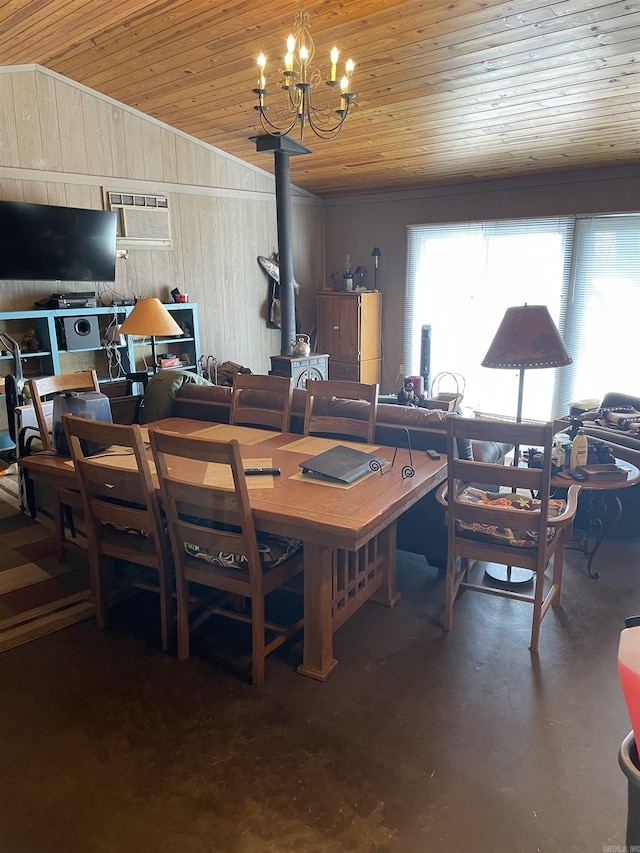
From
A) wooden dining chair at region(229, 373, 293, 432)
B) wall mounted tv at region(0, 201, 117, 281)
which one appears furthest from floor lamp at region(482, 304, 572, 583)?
wall mounted tv at region(0, 201, 117, 281)

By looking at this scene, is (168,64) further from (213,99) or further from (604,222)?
(604,222)

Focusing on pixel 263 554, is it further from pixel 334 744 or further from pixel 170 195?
pixel 170 195

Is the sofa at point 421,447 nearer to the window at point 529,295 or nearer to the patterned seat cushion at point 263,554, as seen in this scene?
the patterned seat cushion at point 263,554

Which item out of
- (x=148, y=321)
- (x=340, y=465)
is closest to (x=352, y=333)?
(x=148, y=321)

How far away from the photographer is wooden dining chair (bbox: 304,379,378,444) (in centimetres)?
315

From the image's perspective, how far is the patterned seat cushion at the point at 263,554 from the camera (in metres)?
2.38

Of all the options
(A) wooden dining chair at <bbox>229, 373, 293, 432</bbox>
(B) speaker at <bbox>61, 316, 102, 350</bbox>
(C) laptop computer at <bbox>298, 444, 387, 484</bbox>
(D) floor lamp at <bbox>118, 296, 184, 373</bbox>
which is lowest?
(C) laptop computer at <bbox>298, 444, 387, 484</bbox>

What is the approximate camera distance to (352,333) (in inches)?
292

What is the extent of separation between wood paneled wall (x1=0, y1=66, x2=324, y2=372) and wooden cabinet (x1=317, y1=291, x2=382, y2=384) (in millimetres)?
498

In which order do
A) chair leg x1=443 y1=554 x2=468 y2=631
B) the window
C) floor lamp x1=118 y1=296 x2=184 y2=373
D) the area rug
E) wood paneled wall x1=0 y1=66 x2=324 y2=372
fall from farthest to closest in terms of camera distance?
1. the window
2. wood paneled wall x1=0 y1=66 x2=324 y2=372
3. floor lamp x1=118 y1=296 x2=184 y2=373
4. the area rug
5. chair leg x1=443 y1=554 x2=468 y2=631

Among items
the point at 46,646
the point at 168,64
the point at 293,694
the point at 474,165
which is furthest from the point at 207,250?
the point at 293,694

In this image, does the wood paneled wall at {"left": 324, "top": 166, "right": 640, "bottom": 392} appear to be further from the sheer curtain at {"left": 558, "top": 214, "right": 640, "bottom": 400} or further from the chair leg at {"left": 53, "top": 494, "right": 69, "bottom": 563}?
the chair leg at {"left": 53, "top": 494, "right": 69, "bottom": 563}

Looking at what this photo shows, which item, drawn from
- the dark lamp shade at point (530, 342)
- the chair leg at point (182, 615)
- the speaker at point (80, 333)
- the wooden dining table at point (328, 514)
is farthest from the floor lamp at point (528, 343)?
the speaker at point (80, 333)

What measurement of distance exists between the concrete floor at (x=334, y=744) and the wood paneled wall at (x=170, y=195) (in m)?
4.21
